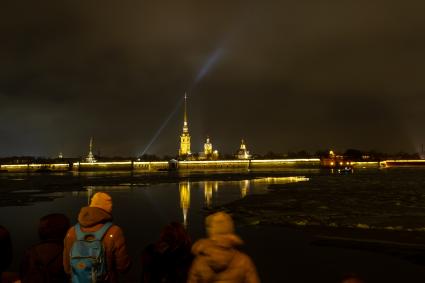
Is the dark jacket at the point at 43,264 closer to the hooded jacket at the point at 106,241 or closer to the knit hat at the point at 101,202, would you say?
the hooded jacket at the point at 106,241

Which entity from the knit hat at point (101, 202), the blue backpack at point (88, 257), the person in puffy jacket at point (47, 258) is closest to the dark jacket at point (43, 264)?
the person in puffy jacket at point (47, 258)

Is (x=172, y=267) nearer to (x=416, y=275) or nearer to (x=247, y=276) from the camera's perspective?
(x=247, y=276)

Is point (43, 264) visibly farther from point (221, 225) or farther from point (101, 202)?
point (221, 225)

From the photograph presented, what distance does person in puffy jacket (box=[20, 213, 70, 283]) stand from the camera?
5.51m

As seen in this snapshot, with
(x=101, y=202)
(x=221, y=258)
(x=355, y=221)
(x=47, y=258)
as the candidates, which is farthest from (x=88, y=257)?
(x=355, y=221)

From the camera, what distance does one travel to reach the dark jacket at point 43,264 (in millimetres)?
5504

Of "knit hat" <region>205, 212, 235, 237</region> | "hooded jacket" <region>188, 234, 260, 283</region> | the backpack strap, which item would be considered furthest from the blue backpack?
"knit hat" <region>205, 212, 235, 237</region>

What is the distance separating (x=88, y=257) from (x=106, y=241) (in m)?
0.27

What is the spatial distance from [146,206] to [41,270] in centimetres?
2216

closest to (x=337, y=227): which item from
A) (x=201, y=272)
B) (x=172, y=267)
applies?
(x=172, y=267)

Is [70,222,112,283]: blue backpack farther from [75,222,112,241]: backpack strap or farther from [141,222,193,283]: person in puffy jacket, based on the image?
[141,222,193,283]: person in puffy jacket

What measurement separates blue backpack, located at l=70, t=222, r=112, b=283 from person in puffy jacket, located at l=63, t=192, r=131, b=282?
0.24ft

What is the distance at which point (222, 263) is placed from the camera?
4.39 meters

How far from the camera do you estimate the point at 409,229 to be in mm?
16188
